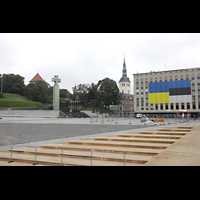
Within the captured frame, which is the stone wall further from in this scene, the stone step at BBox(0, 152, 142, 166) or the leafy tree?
the stone step at BBox(0, 152, 142, 166)

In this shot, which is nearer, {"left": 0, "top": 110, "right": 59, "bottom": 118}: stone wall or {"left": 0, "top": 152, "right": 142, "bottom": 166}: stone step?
{"left": 0, "top": 152, "right": 142, "bottom": 166}: stone step

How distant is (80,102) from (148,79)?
35.5 meters

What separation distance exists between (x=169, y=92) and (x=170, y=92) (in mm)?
396

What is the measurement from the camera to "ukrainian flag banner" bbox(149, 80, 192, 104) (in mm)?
78562

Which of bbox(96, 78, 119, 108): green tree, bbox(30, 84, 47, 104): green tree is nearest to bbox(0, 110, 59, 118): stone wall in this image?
bbox(30, 84, 47, 104): green tree

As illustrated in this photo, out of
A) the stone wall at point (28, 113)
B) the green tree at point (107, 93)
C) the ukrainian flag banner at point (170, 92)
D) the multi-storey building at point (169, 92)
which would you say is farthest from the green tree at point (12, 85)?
the ukrainian flag banner at point (170, 92)

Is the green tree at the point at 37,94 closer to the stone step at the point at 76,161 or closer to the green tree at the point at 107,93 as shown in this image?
the green tree at the point at 107,93

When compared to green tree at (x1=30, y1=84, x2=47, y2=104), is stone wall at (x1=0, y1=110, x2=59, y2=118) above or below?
below

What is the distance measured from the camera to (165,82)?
3241 inches

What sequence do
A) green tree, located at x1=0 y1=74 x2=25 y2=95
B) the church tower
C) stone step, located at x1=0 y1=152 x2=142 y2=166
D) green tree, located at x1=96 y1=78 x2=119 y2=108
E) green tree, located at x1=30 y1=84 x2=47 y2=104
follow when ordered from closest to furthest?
stone step, located at x1=0 y1=152 x2=142 y2=166
green tree, located at x1=96 y1=78 x2=119 y2=108
green tree, located at x1=30 y1=84 x2=47 y2=104
green tree, located at x1=0 y1=74 x2=25 y2=95
the church tower

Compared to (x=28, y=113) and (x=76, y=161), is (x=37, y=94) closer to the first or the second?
(x=28, y=113)

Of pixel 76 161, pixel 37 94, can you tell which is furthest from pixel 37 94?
pixel 76 161
